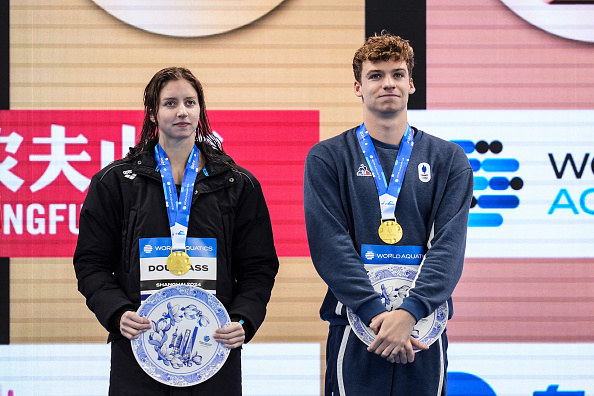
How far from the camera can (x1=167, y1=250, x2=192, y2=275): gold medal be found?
7.81 ft

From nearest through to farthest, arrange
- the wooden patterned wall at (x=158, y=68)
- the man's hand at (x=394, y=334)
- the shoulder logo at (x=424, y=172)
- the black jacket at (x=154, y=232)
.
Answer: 1. the man's hand at (x=394, y=334)
2. the black jacket at (x=154, y=232)
3. the shoulder logo at (x=424, y=172)
4. the wooden patterned wall at (x=158, y=68)

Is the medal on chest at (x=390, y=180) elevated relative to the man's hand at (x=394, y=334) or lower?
elevated

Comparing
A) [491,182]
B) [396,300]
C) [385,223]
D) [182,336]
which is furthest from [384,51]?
[491,182]

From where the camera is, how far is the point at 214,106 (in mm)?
3760

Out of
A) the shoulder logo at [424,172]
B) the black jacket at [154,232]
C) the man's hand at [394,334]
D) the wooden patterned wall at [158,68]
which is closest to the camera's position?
the man's hand at [394,334]

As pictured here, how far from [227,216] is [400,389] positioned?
90 centimetres

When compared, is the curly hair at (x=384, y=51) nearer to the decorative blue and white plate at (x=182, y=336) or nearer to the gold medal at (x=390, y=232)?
the gold medal at (x=390, y=232)

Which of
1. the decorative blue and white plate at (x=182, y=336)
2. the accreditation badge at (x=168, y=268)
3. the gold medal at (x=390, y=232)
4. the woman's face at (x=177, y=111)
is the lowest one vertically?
the decorative blue and white plate at (x=182, y=336)

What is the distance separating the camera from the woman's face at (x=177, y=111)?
8.06ft

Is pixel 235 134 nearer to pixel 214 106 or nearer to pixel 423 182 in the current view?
pixel 214 106

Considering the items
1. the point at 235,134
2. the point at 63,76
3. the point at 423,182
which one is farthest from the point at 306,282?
the point at 63,76

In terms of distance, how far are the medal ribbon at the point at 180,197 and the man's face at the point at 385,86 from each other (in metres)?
0.72

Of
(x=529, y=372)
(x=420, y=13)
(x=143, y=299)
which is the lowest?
(x=529, y=372)

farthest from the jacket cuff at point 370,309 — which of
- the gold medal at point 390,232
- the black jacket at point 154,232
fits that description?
the black jacket at point 154,232
